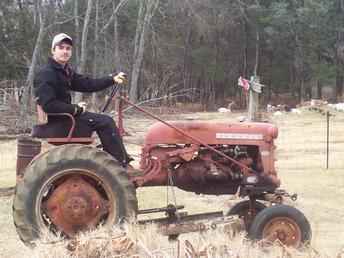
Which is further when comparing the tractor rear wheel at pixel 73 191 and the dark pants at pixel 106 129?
the dark pants at pixel 106 129

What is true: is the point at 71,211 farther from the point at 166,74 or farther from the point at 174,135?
the point at 166,74

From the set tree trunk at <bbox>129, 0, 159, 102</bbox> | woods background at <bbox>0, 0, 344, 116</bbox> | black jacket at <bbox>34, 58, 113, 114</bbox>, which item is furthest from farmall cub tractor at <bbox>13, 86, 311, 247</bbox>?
woods background at <bbox>0, 0, 344, 116</bbox>

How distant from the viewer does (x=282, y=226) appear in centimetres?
602

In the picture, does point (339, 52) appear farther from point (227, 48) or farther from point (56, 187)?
point (56, 187)

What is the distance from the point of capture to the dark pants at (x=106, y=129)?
18.7ft

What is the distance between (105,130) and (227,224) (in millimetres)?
1334

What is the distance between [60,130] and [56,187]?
48cm

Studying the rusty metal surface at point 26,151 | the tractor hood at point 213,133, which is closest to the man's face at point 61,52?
the rusty metal surface at point 26,151

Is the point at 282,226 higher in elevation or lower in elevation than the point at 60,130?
lower

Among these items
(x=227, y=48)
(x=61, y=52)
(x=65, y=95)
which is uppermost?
(x=227, y=48)

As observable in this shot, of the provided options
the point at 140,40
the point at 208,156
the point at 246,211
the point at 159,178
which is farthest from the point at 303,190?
the point at 140,40

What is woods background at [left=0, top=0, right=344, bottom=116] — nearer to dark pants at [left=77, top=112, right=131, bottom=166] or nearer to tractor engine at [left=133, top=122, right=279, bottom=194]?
tractor engine at [left=133, top=122, right=279, bottom=194]

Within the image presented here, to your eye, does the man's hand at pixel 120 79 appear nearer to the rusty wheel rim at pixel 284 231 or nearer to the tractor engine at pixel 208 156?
the tractor engine at pixel 208 156

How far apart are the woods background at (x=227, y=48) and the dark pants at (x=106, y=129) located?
28931 millimetres
